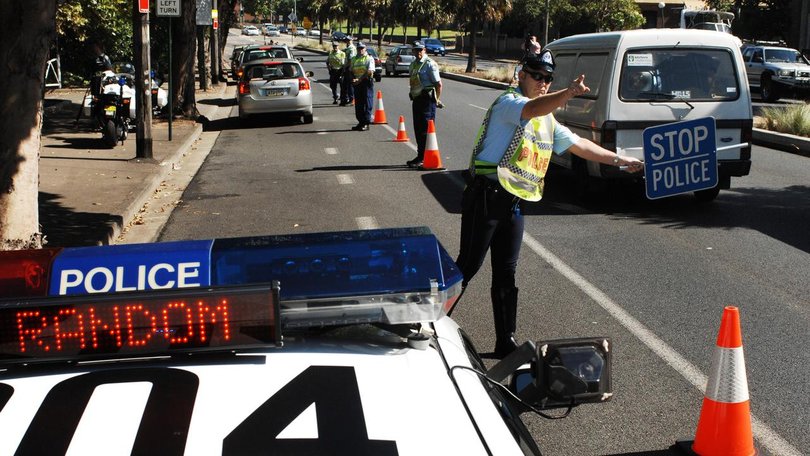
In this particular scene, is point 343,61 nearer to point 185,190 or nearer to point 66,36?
point 66,36

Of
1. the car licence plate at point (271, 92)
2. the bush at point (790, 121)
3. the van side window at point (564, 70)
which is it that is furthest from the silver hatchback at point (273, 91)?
the van side window at point (564, 70)

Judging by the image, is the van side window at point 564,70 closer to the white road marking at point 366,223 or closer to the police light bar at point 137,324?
the white road marking at point 366,223

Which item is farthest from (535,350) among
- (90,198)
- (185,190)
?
(185,190)

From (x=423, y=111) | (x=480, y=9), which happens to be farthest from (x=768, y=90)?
(x=480, y=9)

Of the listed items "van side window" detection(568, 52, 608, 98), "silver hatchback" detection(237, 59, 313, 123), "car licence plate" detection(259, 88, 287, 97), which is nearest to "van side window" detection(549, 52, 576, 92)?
"van side window" detection(568, 52, 608, 98)

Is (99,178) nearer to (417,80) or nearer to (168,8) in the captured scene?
(168,8)

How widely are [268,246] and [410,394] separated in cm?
60

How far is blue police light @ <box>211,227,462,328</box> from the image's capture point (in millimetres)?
2406

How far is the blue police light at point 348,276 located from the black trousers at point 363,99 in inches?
743

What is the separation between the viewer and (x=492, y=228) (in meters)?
6.17

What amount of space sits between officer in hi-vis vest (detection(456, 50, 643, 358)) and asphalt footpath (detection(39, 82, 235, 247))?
493 centimetres

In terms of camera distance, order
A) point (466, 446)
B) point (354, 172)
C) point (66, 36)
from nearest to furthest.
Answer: point (466, 446) → point (354, 172) → point (66, 36)

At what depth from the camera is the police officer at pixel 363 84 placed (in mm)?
21344

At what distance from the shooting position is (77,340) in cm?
215
